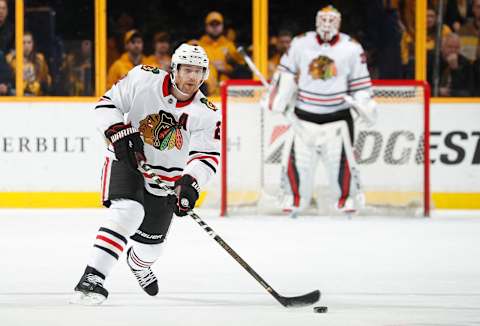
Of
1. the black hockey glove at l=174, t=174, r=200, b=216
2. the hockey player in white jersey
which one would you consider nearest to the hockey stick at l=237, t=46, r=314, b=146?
the hockey player in white jersey

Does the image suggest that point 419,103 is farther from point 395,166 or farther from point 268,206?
point 268,206

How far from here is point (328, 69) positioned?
7.81 metres

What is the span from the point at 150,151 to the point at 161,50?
13.1 feet

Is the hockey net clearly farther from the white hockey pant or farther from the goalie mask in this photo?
the goalie mask

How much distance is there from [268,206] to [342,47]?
1.06 m

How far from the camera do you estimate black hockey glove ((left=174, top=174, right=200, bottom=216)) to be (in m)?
4.34

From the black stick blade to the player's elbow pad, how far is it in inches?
142

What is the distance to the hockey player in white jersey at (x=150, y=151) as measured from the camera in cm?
434

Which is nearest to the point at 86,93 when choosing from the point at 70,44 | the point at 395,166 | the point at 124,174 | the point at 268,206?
the point at 70,44

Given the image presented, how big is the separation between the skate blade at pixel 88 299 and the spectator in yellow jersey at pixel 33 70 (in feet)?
14.4

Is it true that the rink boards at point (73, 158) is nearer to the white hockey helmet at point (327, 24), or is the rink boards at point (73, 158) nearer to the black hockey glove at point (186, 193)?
the white hockey helmet at point (327, 24)

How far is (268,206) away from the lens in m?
8.12

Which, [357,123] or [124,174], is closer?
[124,174]

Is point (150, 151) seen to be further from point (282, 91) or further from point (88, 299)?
point (282, 91)
